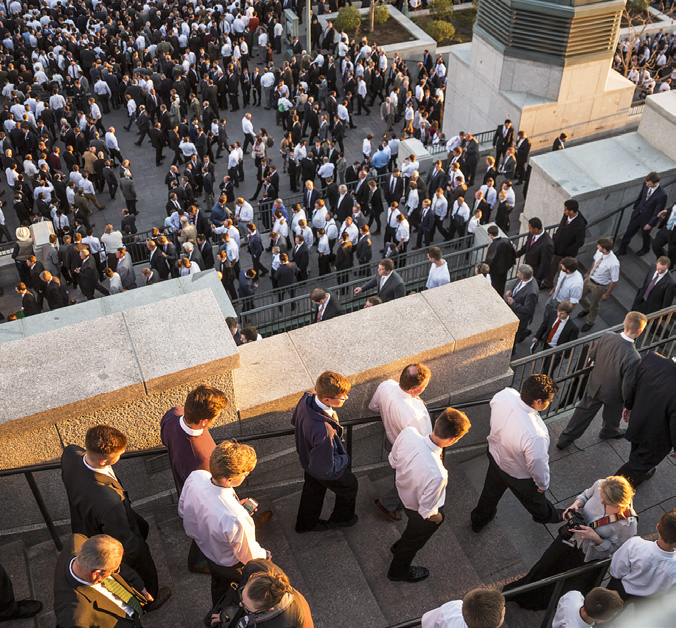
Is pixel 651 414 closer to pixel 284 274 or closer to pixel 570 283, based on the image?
pixel 570 283

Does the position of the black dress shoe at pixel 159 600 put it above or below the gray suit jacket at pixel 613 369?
below

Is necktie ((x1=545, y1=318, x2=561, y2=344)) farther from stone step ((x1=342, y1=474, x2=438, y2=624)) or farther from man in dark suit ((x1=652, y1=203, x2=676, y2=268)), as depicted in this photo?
stone step ((x1=342, y1=474, x2=438, y2=624))

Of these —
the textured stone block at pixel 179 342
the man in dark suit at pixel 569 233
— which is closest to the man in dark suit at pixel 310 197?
the man in dark suit at pixel 569 233

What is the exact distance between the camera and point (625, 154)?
44.9 feet

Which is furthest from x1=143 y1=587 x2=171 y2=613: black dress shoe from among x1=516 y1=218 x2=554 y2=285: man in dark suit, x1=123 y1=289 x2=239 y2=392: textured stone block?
x1=516 y1=218 x2=554 y2=285: man in dark suit

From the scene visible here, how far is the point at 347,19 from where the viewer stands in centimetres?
2709

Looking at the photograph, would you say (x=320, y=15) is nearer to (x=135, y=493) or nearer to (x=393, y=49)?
(x=393, y=49)

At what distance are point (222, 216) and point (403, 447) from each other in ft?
39.2

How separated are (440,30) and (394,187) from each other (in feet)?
41.1

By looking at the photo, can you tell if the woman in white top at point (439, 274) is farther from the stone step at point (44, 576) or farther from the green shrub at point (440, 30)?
the green shrub at point (440, 30)

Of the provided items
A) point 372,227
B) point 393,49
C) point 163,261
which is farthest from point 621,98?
point 163,261

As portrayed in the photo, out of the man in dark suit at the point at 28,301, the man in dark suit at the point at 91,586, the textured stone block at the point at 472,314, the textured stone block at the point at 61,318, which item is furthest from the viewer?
the man in dark suit at the point at 28,301

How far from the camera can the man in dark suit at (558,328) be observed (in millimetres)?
9320

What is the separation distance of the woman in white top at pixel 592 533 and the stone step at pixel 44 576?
3.74 meters
